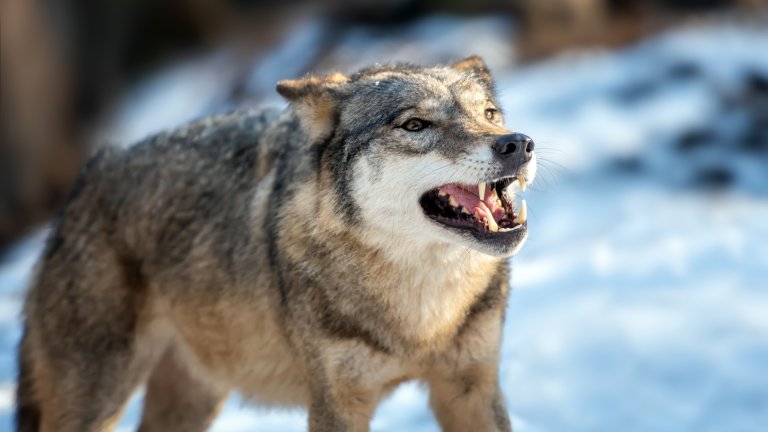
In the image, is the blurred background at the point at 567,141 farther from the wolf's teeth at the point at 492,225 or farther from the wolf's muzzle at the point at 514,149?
→ the wolf's muzzle at the point at 514,149

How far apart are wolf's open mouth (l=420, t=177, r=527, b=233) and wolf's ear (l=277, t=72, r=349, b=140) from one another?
0.59 m

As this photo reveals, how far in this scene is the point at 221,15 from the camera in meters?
17.1

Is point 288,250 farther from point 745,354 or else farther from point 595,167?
point 595,167

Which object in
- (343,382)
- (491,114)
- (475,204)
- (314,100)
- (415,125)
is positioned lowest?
(343,382)

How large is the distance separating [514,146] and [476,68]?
94 cm

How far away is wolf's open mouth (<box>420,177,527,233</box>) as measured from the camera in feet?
12.7

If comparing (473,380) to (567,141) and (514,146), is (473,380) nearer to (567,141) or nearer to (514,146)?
(514,146)

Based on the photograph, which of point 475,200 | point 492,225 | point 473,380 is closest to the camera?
point 492,225

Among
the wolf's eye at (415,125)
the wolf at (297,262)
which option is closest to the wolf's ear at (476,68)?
the wolf at (297,262)

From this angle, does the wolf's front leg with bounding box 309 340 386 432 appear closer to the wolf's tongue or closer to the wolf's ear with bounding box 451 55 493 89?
the wolf's tongue

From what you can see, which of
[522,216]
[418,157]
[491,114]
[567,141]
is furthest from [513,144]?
[567,141]

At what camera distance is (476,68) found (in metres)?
4.57

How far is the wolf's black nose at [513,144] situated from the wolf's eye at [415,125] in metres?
0.39

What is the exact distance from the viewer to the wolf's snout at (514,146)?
3711mm
